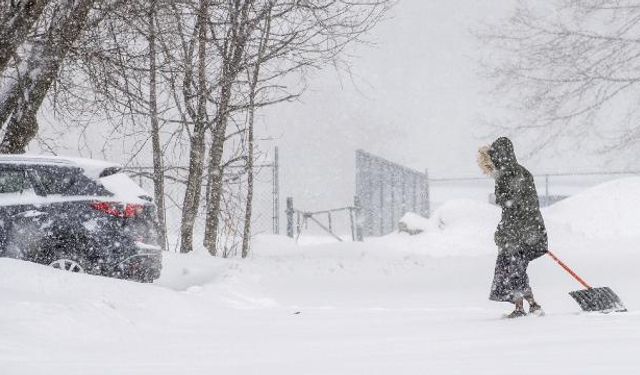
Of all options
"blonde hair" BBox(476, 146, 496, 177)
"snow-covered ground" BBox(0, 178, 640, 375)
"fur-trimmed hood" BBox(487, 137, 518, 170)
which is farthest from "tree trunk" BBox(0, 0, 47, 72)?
"fur-trimmed hood" BBox(487, 137, 518, 170)

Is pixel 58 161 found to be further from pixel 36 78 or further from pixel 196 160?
pixel 196 160

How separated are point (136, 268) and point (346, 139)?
3423 cm

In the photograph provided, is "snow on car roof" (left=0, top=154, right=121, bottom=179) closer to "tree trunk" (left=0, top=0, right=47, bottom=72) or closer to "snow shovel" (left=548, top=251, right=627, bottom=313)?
"tree trunk" (left=0, top=0, right=47, bottom=72)

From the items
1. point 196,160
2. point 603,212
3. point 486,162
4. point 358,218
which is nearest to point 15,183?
point 196,160

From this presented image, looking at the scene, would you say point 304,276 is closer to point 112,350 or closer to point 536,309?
point 536,309

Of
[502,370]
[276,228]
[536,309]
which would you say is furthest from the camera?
[276,228]

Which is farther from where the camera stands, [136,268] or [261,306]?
[261,306]

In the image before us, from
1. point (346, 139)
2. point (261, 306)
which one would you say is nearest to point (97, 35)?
point (261, 306)

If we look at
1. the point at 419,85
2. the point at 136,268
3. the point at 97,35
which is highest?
the point at 419,85

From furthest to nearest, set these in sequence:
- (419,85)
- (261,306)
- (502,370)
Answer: (419,85) < (261,306) < (502,370)

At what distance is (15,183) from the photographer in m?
8.70

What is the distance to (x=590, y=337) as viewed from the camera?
5582 millimetres

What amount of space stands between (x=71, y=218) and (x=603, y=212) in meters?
12.1

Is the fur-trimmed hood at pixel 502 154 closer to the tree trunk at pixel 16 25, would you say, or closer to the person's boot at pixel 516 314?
the person's boot at pixel 516 314
